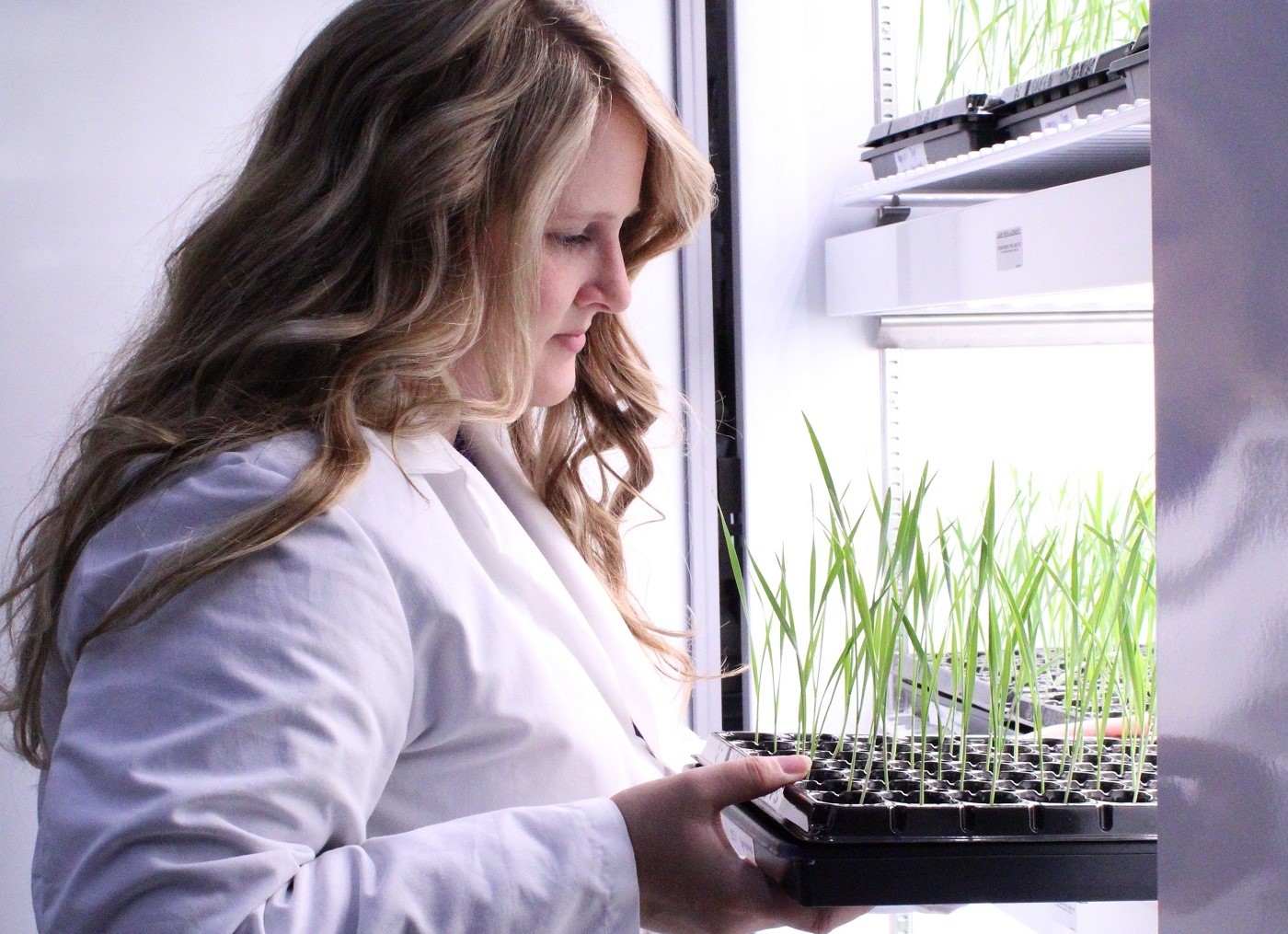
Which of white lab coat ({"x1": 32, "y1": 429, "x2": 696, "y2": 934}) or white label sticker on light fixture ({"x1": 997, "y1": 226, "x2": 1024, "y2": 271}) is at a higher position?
white label sticker on light fixture ({"x1": 997, "y1": 226, "x2": 1024, "y2": 271})

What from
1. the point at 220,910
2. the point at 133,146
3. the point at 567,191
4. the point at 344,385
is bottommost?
the point at 220,910

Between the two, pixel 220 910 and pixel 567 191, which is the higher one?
pixel 567 191

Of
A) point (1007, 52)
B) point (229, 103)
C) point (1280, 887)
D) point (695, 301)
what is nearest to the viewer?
point (1280, 887)

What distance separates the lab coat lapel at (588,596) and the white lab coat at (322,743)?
10 centimetres

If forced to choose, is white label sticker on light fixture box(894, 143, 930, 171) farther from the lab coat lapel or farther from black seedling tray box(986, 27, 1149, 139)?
the lab coat lapel

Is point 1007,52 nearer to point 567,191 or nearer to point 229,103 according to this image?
point 567,191

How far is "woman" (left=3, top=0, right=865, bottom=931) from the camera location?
0.66m

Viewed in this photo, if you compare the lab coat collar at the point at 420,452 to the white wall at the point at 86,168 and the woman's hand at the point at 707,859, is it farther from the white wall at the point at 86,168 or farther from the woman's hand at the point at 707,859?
the white wall at the point at 86,168

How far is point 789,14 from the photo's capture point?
5.92 ft

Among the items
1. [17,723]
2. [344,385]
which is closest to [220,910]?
[344,385]

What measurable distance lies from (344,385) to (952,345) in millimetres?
1154

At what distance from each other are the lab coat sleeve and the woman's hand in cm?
2

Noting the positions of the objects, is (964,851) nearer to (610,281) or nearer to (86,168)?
(610,281)

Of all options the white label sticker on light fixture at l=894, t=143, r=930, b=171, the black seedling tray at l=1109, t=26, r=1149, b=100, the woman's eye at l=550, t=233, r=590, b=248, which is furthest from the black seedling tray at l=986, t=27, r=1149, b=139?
the woman's eye at l=550, t=233, r=590, b=248
